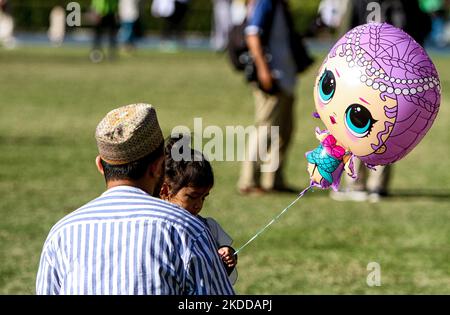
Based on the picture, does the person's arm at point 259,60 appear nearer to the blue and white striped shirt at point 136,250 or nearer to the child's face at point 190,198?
the child's face at point 190,198

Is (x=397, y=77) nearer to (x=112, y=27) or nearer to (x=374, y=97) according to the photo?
(x=374, y=97)

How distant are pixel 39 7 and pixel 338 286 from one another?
119ft

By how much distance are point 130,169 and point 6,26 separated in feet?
103

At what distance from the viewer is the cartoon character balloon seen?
479 cm

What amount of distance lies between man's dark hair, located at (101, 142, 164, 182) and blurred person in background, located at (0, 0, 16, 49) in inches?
1200

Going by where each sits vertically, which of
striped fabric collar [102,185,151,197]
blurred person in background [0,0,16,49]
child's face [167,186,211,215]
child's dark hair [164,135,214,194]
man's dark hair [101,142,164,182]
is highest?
man's dark hair [101,142,164,182]

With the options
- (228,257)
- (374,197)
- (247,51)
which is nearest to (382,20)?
(247,51)

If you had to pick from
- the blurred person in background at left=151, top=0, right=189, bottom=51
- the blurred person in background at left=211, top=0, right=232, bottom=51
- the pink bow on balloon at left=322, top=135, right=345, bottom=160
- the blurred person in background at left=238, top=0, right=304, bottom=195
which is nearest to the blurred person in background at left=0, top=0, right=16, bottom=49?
the blurred person in background at left=151, top=0, right=189, bottom=51

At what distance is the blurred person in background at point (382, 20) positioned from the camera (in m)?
10.2

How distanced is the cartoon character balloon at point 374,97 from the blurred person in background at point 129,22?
26.6m

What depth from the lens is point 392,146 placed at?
16.3 ft

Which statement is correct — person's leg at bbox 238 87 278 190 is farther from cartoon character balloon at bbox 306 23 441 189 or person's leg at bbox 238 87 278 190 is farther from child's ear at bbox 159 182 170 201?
child's ear at bbox 159 182 170 201

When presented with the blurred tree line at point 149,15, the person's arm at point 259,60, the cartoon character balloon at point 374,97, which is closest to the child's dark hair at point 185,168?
the cartoon character balloon at point 374,97

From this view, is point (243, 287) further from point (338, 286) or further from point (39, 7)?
point (39, 7)
